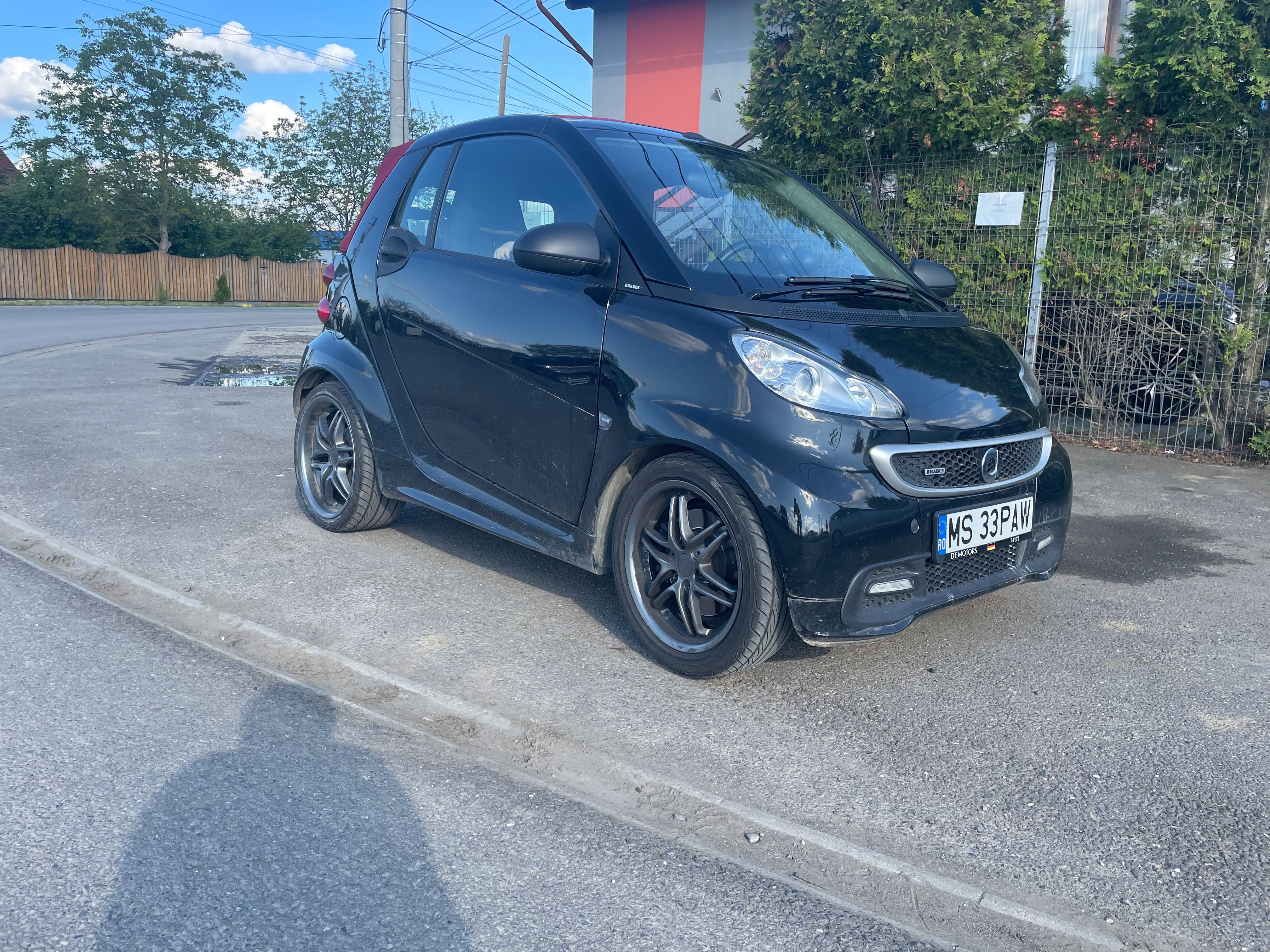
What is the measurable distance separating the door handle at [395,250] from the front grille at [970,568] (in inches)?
103

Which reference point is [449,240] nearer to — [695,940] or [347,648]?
[347,648]

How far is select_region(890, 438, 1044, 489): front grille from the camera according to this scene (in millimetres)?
3137

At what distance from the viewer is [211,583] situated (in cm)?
429

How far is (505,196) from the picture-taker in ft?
13.7

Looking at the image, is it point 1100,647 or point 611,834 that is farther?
point 1100,647

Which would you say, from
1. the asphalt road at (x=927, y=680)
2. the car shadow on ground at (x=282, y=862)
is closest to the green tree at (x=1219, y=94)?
the asphalt road at (x=927, y=680)

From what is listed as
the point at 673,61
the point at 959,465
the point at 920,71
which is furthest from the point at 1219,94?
the point at 673,61

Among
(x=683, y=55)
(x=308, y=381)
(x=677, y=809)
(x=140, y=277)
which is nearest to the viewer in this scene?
(x=677, y=809)

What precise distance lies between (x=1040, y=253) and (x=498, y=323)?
6.01m

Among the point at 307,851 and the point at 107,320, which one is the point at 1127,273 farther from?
the point at 107,320

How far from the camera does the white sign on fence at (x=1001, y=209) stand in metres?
8.38

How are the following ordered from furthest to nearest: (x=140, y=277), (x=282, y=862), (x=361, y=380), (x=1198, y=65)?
(x=140, y=277), (x=1198, y=65), (x=361, y=380), (x=282, y=862)

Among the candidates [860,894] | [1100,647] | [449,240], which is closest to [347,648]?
[449,240]

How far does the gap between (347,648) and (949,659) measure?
218cm
